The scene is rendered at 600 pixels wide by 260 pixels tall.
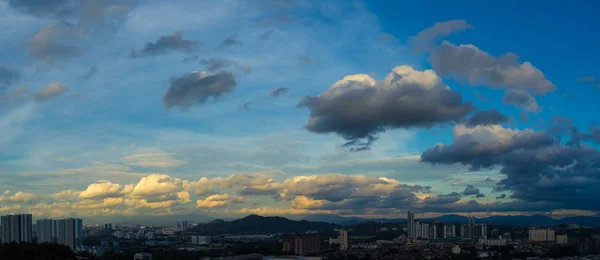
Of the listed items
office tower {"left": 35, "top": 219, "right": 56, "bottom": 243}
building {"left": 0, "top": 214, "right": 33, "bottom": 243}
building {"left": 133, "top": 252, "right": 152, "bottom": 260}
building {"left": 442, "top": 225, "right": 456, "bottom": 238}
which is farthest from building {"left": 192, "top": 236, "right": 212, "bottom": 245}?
building {"left": 442, "top": 225, "right": 456, "bottom": 238}

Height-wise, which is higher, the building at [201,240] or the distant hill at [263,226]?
the building at [201,240]

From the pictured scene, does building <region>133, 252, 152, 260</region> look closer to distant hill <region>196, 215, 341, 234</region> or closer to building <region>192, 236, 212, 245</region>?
building <region>192, 236, 212, 245</region>

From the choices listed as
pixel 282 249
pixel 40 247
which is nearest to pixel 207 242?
pixel 282 249

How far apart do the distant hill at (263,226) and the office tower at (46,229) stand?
202ft

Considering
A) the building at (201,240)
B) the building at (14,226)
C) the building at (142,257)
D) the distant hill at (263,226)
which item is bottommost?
the distant hill at (263,226)

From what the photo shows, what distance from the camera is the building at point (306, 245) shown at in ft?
198

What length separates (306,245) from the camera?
62.1 metres

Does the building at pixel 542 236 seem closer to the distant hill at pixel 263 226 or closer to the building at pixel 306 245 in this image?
the building at pixel 306 245

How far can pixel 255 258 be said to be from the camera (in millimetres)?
45562

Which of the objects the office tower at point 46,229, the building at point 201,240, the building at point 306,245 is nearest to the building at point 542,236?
the building at point 306,245

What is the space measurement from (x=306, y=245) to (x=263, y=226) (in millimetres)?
66128

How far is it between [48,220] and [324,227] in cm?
7776

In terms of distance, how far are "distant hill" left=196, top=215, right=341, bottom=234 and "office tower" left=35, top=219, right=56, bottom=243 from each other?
61630 mm

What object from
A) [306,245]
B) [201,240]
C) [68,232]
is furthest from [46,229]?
A: [306,245]
